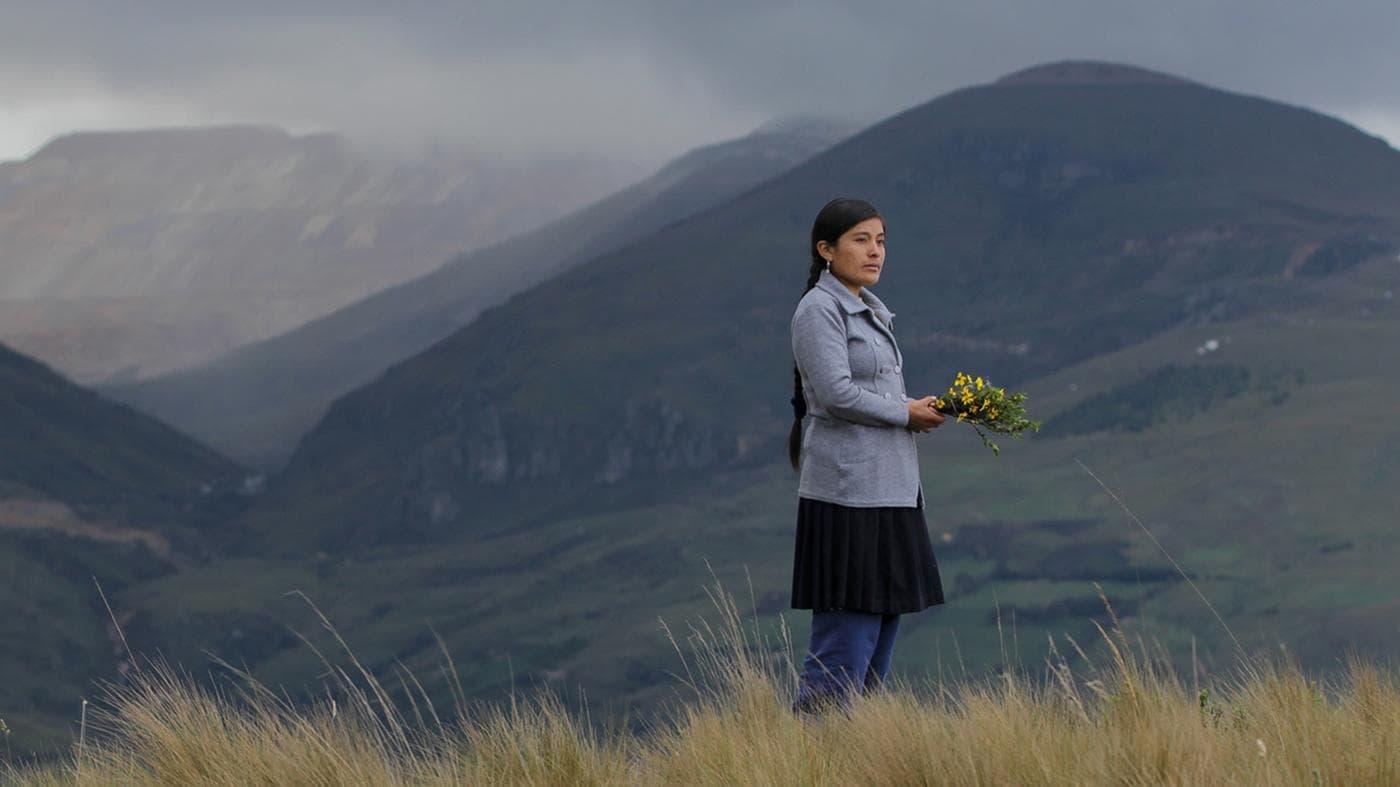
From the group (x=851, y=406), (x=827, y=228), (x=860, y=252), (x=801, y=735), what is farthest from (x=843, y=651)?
(x=827, y=228)

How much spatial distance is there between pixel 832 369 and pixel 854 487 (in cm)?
54

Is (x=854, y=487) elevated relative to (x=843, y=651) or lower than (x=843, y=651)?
elevated

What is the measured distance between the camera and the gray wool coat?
26.3ft

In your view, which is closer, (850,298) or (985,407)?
(985,407)

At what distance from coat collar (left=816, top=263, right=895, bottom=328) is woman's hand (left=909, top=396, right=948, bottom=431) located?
0.48 meters

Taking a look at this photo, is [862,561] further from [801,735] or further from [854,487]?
[801,735]

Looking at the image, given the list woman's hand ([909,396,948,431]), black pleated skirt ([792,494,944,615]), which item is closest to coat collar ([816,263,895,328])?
woman's hand ([909,396,948,431])

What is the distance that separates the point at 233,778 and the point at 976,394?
A: 3.54 m

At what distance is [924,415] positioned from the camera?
8000 mm

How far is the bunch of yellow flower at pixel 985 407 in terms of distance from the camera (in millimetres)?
7918

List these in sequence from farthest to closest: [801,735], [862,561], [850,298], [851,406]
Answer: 1. [850,298]
2. [862,561]
3. [851,406]
4. [801,735]

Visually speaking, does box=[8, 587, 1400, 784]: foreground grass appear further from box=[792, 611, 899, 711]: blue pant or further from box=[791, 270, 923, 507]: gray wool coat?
box=[791, 270, 923, 507]: gray wool coat

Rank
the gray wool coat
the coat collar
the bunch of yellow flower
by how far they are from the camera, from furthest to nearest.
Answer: the coat collar, the gray wool coat, the bunch of yellow flower

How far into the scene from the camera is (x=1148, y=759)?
219 inches
